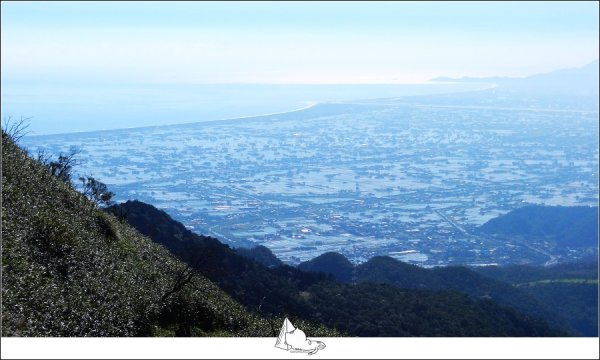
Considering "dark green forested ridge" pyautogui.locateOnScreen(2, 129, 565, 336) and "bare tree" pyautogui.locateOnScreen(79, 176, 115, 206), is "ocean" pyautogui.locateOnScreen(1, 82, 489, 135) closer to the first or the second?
"bare tree" pyautogui.locateOnScreen(79, 176, 115, 206)

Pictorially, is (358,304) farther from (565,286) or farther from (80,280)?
(565,286)

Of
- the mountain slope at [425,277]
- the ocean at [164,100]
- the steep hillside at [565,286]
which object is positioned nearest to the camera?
the steep hillside at [565,286]

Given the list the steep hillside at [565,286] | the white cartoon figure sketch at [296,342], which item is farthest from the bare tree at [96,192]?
the steep hillside at [565,286]

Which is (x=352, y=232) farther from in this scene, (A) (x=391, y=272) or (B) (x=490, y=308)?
(B) (x=490, y=308)

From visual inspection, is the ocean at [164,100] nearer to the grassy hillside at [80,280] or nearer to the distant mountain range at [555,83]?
the distant mountain range at [555,83]

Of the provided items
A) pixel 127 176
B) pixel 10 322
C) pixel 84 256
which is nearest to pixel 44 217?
pixel 84 256

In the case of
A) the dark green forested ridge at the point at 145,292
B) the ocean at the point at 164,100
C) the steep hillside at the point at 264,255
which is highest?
the ocean at the point at 164,100
